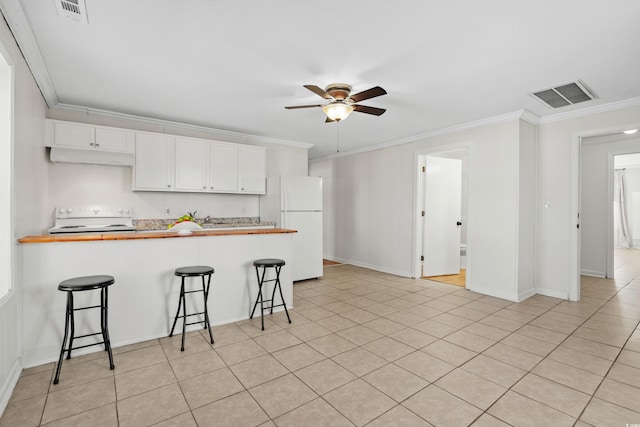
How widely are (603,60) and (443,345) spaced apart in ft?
9.24

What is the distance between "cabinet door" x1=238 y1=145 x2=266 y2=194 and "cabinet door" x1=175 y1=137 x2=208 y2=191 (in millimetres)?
566

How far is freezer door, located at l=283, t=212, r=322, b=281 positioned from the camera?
16.9 ft

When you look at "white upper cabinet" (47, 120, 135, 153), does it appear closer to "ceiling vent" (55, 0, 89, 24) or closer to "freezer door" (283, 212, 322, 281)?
"ceiling vent" (55, 0, 89, 24)

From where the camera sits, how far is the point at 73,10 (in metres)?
2.08

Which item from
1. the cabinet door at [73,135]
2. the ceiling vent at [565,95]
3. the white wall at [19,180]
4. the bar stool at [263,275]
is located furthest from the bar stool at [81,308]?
the ceiling vent at [565,95]

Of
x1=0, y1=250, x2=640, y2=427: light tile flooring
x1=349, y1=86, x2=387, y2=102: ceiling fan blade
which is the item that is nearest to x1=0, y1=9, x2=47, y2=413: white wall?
x1=0, y1=250, x2=640, y2=427: light tile flooring

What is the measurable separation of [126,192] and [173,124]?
1.18 metres

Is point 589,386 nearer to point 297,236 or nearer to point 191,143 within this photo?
point 297,236

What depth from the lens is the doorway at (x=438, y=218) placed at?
536 centimetres

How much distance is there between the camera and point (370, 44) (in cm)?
246

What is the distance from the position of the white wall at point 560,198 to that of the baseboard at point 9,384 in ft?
18.3

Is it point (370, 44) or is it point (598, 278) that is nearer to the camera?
point (370, 44)

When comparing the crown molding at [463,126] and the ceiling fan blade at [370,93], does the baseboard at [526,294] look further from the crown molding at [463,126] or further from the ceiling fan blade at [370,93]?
the ceiling fan blade at [370,93]

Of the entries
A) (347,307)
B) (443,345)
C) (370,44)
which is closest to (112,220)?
(347,307)
